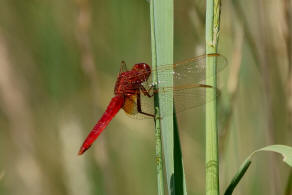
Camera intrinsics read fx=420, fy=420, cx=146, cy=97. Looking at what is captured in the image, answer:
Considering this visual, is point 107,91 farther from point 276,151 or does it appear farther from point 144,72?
point 276,151

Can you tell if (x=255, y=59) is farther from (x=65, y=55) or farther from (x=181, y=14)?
(x=65, y=55)

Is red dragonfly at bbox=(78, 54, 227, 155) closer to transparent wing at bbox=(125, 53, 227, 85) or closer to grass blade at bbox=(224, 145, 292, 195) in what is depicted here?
transparent wing at bbox=(125, 53, 227, 85)

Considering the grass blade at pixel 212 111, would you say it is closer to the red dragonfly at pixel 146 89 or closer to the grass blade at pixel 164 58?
the grass blade at pixel 164 58

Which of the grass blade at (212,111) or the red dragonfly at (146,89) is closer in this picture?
the grass blade at (212,111)

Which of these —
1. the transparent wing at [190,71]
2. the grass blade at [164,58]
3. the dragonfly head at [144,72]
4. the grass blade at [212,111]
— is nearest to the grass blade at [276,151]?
the grass blade at [212,111]

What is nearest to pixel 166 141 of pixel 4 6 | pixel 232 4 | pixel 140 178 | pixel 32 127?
pixel 140 178

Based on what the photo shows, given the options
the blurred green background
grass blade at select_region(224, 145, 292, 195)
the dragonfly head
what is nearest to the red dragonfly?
Answer: the dragonfly head

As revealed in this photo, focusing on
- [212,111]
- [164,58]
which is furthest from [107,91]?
[212,111]
